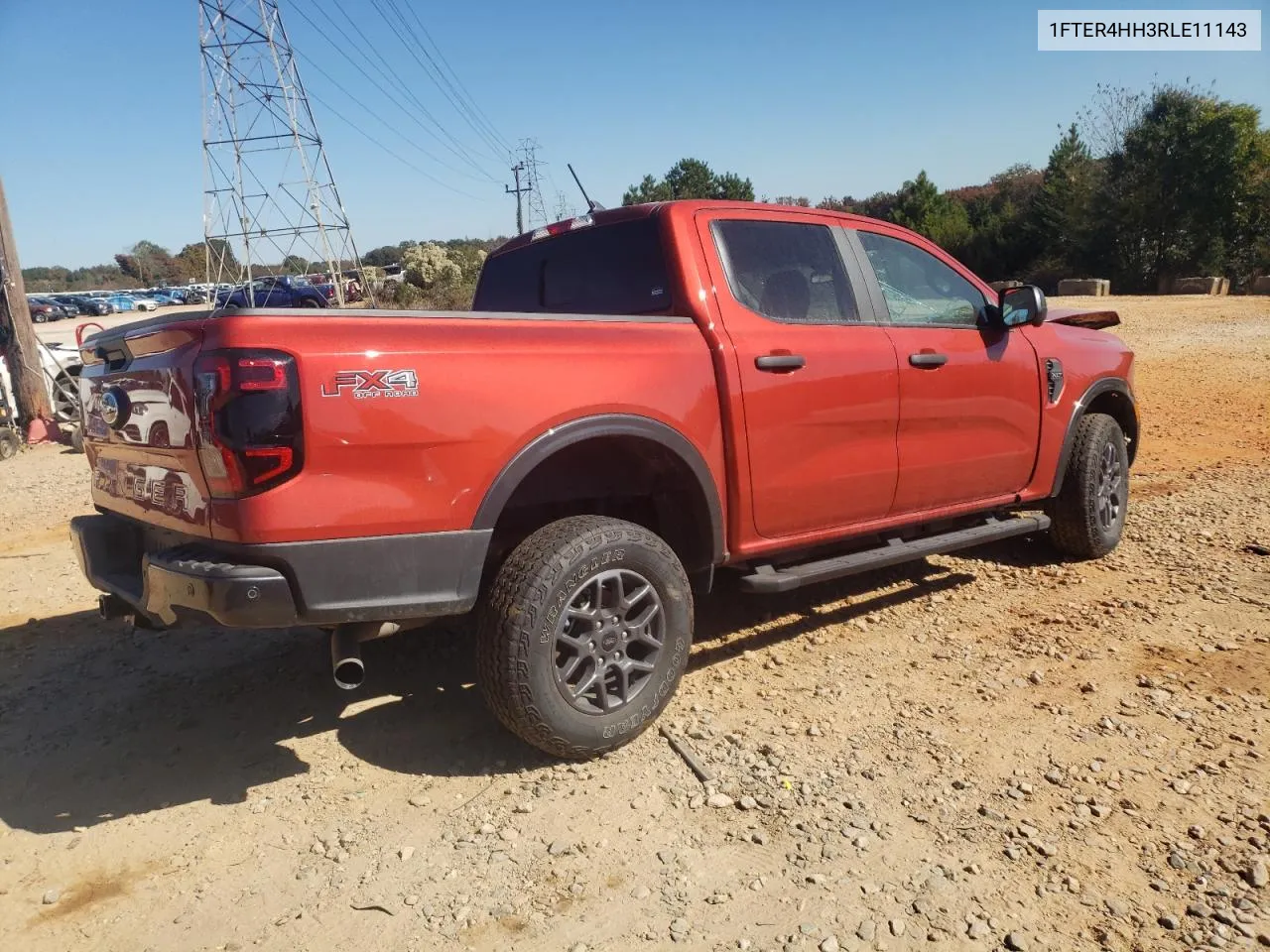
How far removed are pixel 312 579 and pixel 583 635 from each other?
3.01 ft

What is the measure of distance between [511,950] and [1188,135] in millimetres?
30167

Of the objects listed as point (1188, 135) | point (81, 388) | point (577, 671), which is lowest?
point (577, 671)

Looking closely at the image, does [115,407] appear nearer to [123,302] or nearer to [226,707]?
[226,707]

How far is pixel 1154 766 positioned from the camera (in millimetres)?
2938

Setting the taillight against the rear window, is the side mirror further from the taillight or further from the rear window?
the taillight

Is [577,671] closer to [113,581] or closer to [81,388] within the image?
[113,581]

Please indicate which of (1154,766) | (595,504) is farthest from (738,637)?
(1154,766)

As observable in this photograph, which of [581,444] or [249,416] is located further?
[581,444]

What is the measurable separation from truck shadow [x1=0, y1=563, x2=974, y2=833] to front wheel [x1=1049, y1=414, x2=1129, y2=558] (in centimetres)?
90

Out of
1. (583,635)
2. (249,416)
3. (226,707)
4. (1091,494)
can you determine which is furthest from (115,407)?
(1091,494)

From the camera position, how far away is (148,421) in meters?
2.85

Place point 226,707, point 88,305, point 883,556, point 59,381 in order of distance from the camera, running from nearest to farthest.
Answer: point 226,707
point 883,556
point 59,381
point 88,305

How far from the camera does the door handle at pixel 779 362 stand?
11.4ft

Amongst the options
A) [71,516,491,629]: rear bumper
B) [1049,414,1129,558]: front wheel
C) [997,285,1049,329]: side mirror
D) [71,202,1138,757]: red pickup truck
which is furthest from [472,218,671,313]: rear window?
[1049,414,1129,558]: front wheel
